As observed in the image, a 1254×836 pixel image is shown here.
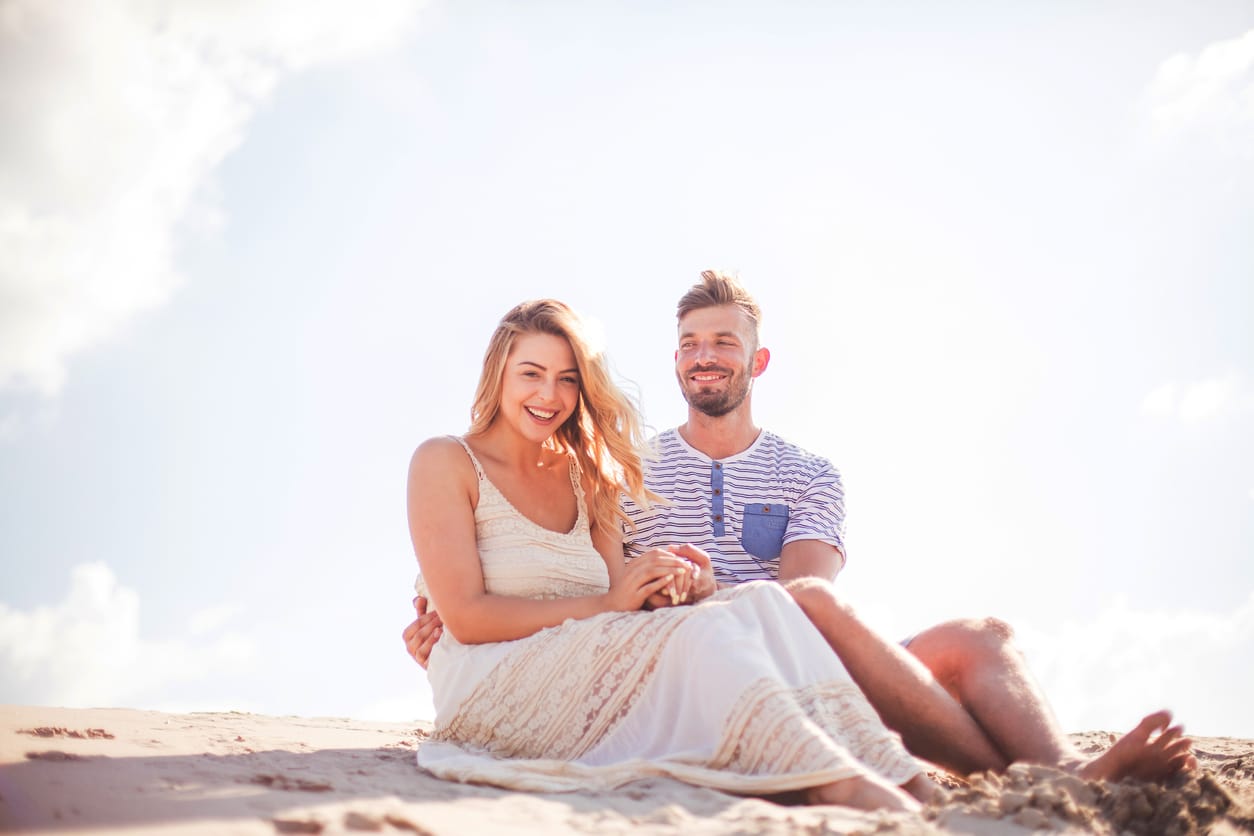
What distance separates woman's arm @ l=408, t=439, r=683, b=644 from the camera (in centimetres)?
405

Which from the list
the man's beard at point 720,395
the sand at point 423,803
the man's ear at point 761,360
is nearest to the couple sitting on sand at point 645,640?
the sand at point 423,803

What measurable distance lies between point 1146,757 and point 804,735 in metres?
1.24

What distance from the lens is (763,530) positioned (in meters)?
5.94

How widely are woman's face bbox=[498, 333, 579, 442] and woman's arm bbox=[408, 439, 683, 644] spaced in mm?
451

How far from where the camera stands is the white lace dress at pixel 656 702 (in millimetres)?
3307

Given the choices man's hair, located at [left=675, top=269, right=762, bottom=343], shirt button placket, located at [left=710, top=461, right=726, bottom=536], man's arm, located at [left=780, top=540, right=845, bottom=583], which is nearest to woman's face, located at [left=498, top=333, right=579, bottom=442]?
shirt button placket, located at [left=710, top=461, right=726, bottom=536]

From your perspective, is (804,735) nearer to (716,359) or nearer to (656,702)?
(656,702)

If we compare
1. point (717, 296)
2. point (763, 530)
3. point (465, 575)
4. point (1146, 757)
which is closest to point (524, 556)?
point (465, 575)

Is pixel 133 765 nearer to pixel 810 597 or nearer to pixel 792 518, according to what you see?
Answer: pixel 810 597

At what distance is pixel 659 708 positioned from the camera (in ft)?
12.2

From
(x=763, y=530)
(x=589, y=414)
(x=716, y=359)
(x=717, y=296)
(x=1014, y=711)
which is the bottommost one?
(x=1014, y=711)

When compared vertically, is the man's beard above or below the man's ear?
below

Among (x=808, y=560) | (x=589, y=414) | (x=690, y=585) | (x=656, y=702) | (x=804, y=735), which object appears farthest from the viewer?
(x=808, y=560)

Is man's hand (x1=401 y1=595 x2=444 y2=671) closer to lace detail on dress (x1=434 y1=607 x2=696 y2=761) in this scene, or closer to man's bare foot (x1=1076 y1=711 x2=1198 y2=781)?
lace detail on dress (x1=434 y1=607 x2=696 y2=761)
